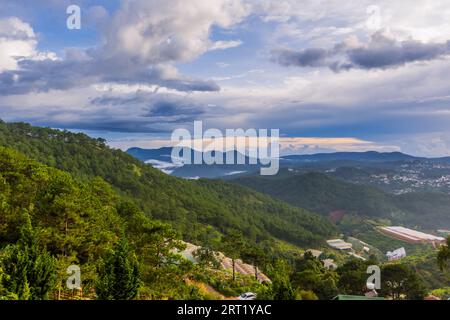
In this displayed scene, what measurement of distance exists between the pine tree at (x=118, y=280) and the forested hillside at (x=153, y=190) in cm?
7538

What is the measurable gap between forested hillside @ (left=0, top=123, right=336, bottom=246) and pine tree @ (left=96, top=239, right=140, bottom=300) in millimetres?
75378

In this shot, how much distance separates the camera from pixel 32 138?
14025cm

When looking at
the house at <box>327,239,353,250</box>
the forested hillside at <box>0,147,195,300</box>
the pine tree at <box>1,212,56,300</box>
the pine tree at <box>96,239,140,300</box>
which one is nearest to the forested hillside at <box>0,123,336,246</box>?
the house at <box>327,239,353,250</box>

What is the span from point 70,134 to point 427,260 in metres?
142

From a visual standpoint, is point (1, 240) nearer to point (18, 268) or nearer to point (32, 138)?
point (18, 268)

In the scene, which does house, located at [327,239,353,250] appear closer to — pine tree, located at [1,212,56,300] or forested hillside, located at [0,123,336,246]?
forested hillside, located at [0,123,336,246]

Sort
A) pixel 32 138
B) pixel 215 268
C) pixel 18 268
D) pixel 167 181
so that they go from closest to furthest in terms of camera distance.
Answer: pixel 18 268 < pixel 215 268 < pixel 32 138 < pixel 167 181

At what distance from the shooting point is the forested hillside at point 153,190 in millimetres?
114562

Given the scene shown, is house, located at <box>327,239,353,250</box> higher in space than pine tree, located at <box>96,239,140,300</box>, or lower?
lower

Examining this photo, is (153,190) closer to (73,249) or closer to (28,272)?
(73,249)

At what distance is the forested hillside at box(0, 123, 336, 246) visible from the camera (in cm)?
11456

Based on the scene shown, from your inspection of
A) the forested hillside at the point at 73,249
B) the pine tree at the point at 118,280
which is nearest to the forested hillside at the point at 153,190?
the forested hillside at the point at 73,249
